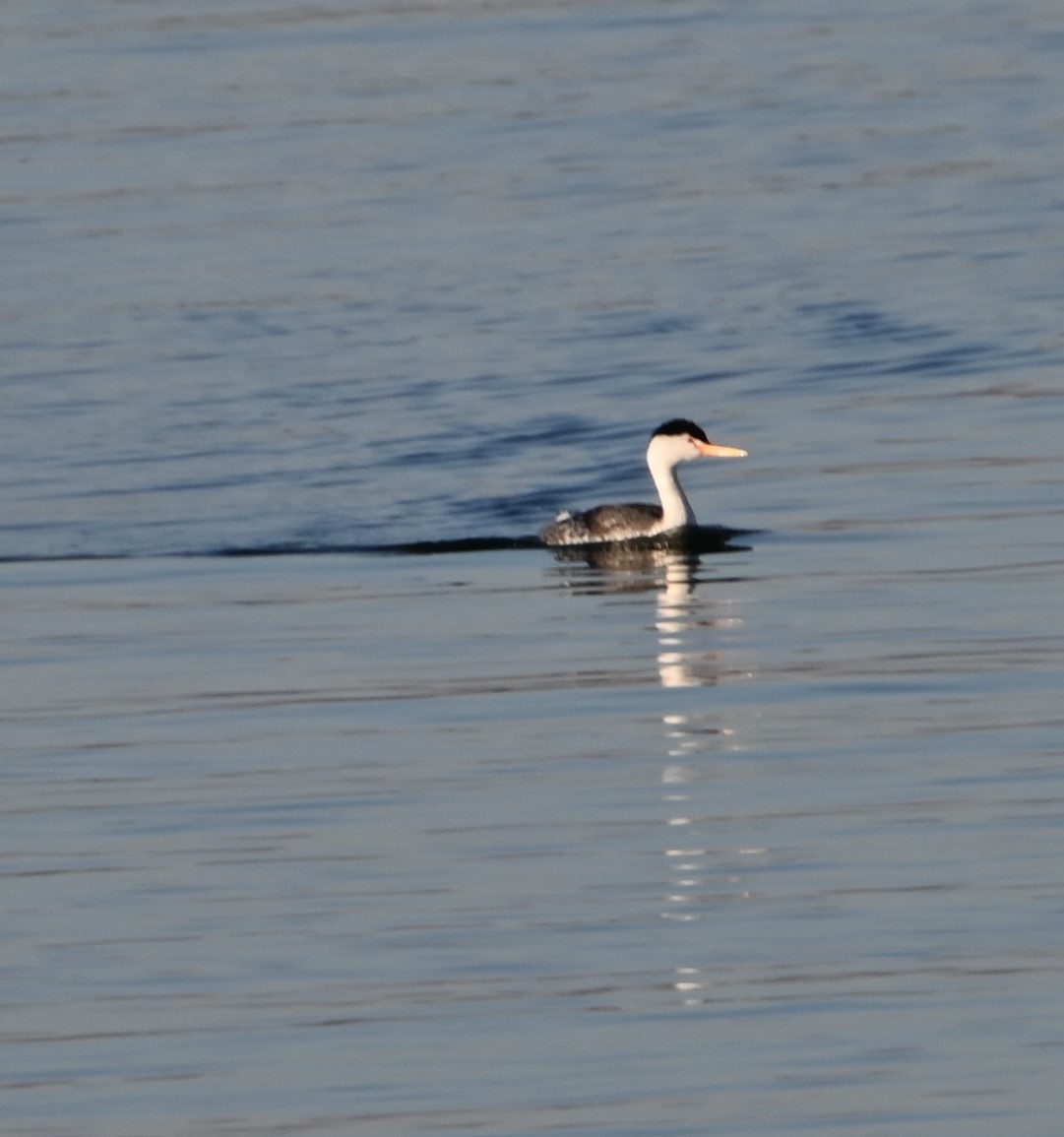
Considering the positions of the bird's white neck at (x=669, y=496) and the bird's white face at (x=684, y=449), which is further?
the bird's white face at (x=684, y=449)

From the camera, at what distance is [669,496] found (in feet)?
64.0

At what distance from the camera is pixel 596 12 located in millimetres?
43562

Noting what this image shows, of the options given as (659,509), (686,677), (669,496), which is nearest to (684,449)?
(669,496)

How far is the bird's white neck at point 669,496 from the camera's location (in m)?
19.4

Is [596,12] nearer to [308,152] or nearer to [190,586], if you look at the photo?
[308,152]

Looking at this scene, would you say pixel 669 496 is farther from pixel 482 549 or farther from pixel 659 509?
pixel 482 549

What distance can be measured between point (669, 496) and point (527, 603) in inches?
112

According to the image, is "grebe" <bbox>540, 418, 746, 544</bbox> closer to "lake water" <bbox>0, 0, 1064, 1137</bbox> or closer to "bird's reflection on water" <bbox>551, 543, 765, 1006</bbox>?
"bird's reflection on water" <bbox>551, 543, 765, 1006</bbox>

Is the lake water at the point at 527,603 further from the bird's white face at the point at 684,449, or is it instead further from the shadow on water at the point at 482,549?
the bird's white face at the point at 684,449

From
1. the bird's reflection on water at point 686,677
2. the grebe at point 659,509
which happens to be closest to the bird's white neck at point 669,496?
the grebe at point 659,509

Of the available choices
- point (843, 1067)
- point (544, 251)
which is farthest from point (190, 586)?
point (544, 251)

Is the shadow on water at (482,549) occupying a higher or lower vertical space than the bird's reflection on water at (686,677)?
higher

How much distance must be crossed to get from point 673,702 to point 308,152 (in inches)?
873

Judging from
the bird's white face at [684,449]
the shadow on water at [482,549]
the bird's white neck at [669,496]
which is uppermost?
the bird's white face at [684,449]
